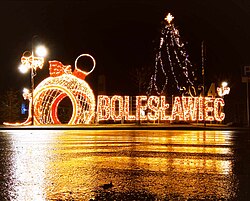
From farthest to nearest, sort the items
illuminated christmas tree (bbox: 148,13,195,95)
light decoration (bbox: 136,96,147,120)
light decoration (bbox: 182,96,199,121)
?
1. light decoration (bbox: 136,96,147,120)
2. light decoration (bbox: 182,96,199,121)
3. illuminated christmas tree (bbox: 148,13,195,95)

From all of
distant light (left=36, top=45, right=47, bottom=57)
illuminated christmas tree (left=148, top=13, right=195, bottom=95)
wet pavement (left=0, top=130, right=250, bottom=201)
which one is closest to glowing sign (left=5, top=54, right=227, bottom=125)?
distant light (left=36, top=45, right=47, bottom=57)

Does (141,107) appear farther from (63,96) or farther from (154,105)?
(63,96)

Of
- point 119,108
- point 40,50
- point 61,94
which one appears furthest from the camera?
point 119,108

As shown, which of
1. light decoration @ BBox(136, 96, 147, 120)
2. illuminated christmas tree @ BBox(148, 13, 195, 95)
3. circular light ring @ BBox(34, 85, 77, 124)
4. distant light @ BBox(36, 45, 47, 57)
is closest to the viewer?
circular light ring @ BBox(34, 85, 77, 124)

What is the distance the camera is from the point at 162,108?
3841 cm

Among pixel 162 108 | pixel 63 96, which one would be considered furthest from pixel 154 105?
pixel 63 96

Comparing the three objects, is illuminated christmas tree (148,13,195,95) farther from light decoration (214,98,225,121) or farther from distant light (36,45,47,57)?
distant light (36,45,47,57)

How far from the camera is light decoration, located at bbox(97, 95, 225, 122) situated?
3781 centimetres

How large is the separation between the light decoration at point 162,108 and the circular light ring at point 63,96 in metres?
1.64

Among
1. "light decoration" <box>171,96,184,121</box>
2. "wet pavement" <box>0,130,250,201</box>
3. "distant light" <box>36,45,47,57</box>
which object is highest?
"distant light" <box>36,45,47,57</box>

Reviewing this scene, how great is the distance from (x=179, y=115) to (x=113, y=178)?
29639 millimetres

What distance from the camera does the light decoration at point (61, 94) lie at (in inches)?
1406

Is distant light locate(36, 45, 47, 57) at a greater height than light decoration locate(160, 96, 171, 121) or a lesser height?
greater

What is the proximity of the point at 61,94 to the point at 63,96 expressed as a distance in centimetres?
40
